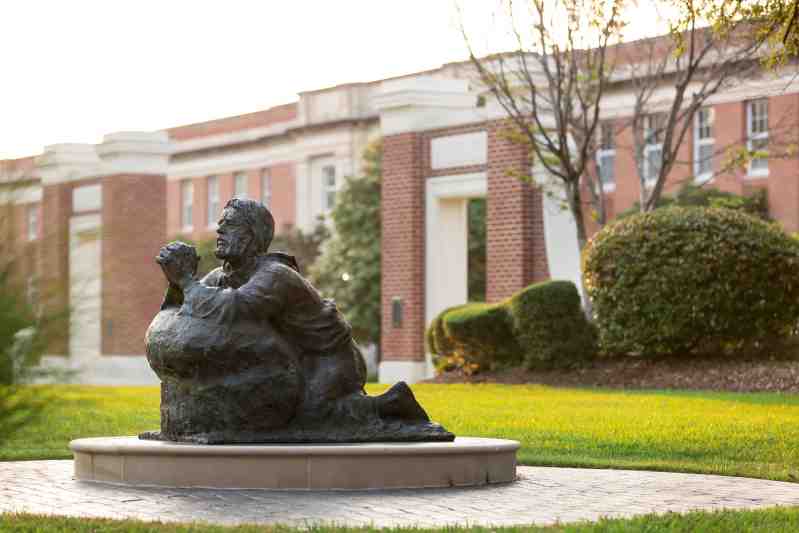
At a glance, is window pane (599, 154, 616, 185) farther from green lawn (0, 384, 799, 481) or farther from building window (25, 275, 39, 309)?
building window (25, 275, 39, 309)

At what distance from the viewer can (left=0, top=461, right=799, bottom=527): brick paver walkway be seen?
7262mm

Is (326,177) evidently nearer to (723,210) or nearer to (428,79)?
(428,79)

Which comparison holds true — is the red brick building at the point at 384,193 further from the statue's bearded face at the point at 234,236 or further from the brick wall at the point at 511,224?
the statue's bearded face at the point at 234,236

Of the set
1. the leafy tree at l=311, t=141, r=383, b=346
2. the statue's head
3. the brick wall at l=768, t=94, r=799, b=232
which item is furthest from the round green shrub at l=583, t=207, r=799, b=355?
the leafy tree at l=311, t=141, r=383, b=346

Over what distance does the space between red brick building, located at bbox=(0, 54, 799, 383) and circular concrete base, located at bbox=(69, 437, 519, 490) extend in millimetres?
685

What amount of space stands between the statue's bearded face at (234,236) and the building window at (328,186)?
40495 mm

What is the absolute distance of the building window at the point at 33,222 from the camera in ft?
11.0

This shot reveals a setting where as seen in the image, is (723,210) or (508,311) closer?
(723,210)

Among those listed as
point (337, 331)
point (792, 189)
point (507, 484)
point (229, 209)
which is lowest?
point (507, 484)

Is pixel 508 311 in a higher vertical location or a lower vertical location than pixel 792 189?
lower

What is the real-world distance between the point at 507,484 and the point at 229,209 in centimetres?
251

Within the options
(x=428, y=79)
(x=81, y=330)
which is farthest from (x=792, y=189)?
(x=81, y=330)

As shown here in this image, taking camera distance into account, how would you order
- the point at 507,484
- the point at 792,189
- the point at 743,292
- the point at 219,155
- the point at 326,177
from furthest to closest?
the point at 219,155 < the point at 326,177 < the point at 792,189 < the point at 743,292 < the point at 507,484

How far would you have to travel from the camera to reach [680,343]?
68.7 feet
